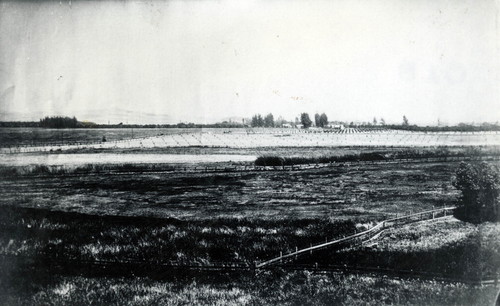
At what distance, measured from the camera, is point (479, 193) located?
454 cm

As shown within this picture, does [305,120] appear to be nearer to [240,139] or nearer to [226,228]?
[240,139]

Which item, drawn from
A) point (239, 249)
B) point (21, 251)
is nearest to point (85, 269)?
point (21, 251)

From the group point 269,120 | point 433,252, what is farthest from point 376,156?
point 269,120

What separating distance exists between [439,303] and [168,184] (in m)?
3.90

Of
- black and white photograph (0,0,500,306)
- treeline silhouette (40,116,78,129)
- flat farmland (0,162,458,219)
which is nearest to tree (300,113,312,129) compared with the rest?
black and white photograph (0,0,500,306)

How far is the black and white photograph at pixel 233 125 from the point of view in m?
4.50

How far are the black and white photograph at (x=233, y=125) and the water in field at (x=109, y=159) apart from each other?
31mm

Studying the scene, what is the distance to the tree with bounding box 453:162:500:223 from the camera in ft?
14.8

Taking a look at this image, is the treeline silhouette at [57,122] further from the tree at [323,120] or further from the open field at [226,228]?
the tree at [323,120]

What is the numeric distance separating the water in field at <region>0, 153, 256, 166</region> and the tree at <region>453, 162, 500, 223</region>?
2960mm

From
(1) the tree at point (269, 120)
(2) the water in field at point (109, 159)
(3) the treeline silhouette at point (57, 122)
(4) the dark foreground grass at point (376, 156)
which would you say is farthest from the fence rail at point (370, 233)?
(3) the treeline silhouette at point (57, 122)

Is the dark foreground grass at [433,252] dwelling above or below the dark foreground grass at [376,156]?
below

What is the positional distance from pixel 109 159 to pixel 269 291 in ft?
9.78

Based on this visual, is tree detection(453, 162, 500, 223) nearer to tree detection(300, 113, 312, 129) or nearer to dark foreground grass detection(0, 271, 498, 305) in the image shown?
dark foreground grass detection(0, 271, 498, 305)
